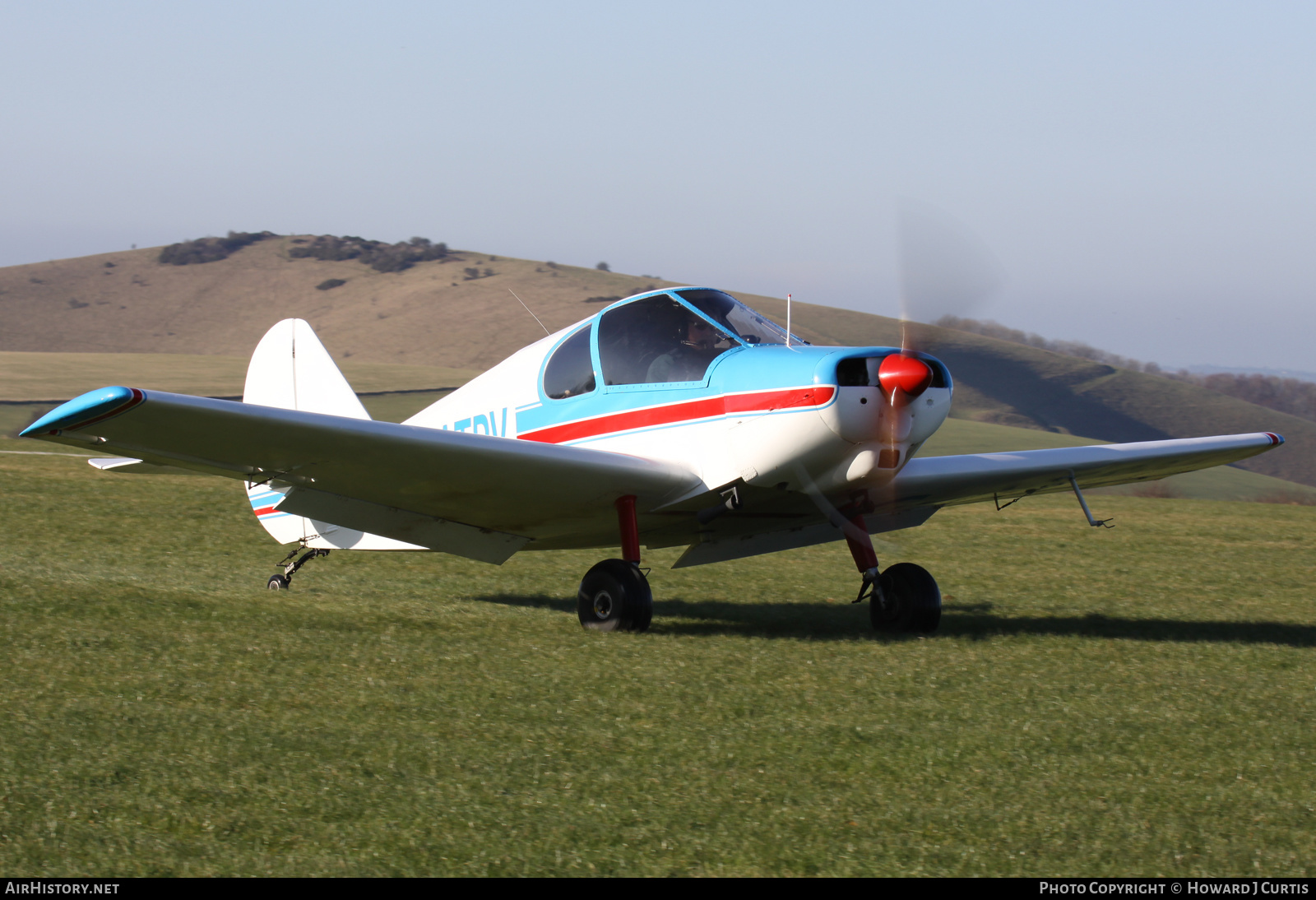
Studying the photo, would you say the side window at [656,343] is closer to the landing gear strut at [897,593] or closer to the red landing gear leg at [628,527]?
the red landing gear leg at [628,527]

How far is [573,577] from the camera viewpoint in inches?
465

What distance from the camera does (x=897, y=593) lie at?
829 centimetres

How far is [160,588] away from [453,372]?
67832mm

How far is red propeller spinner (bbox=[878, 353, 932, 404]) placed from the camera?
6871 millimetres

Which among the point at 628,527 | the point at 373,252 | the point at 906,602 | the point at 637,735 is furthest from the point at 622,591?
the point at 373,252

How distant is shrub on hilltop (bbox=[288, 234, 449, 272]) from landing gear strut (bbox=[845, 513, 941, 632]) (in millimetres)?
112587

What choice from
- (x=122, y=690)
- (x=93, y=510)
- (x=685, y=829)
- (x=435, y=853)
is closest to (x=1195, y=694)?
(x=685, y=829)

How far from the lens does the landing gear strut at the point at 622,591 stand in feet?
24.8

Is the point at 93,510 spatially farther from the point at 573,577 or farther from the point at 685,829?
the point at 685,829

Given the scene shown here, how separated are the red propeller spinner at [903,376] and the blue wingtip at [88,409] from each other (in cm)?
421

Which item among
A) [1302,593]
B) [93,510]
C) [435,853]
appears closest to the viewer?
[435,853]

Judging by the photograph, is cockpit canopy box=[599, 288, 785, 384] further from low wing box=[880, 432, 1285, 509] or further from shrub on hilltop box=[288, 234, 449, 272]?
shrub on hilltop box=[288, 234, 449, 272]

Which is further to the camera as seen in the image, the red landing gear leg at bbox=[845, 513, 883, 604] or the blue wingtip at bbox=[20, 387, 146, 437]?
the red landing gear leg at bbox=[845, 513, 883, 604]

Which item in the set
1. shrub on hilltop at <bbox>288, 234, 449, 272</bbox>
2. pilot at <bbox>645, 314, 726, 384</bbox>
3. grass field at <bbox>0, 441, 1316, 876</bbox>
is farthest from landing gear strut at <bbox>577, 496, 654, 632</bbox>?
shrub on hilltop at <bbox>288, 234, 449, 272</bbox>
